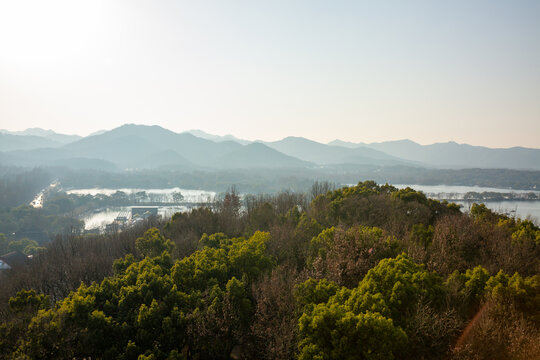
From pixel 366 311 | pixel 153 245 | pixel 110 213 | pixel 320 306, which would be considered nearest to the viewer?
pixel 366 311

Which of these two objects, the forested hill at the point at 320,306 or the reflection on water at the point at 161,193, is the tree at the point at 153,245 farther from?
the reflection on water at the point at 161,193

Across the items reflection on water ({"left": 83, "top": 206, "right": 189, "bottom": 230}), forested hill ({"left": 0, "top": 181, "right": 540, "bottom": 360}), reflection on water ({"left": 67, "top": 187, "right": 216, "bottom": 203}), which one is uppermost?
forested hill ({"left": 0, "top": 181, "right": 540, "bottom": 360})

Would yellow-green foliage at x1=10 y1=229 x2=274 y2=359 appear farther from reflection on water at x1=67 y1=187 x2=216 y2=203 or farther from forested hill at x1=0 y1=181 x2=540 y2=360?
reflection on water at x1=67 y1=187 x2=216 y2=203

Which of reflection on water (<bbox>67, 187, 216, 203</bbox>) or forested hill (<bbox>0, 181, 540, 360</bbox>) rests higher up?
forested hill (<bbox>0, 181, 540, 360</bbox>)

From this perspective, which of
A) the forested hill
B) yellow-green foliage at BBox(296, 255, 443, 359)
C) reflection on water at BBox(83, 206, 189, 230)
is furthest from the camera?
reflection on water at BBox(83, 206, 189, 230)

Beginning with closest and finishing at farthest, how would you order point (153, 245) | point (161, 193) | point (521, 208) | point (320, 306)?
point (320, 306), point (153, 245), point (521, 208), point (161, 193)

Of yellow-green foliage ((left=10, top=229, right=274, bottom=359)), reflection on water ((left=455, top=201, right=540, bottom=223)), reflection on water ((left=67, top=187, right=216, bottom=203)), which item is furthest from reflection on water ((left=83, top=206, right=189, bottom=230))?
yellow-green foliage ((left=10, top=229, right=274, bottom=359))

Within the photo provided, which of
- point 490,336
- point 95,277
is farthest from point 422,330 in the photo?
point 95,277

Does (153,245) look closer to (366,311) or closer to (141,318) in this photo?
(141,318)

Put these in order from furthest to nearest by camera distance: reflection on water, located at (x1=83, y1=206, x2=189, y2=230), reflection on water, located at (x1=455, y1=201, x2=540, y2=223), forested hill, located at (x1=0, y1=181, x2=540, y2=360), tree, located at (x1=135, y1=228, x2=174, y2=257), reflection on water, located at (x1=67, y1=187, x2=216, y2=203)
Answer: reflection on water, located at (x1=67, y1=187, x2=216, y2=203)
reflection on water, located at (x1=83, y1=206, x2=189, y2=230)
reflection on water, located at (x1=455, y1=201, x2=540, y2=223)
tree, located at (x1=135, y1=228, x2=174, y2=257)
forested hill, located at (x1=0, y1=181, x2=540, y2=360)

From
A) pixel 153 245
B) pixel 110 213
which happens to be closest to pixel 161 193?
pixel 110 213

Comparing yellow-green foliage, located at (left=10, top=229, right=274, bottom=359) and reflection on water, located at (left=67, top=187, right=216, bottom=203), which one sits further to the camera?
reflection on water, located at (left=67, top=187, right=216, bottom=203)

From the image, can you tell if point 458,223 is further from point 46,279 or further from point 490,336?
point 46,279

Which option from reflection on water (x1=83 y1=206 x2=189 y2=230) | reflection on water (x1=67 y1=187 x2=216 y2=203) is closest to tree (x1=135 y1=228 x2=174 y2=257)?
reflection on water (x1=83 y1=206 x2=189 y2=230)
